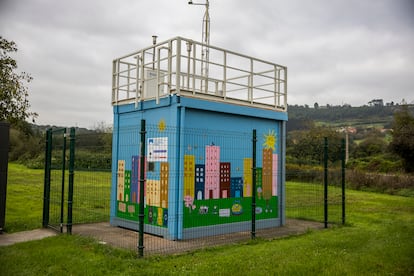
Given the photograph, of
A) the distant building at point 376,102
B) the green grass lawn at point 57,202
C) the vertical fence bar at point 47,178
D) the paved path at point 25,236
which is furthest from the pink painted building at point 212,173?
the distant building at point 376,102

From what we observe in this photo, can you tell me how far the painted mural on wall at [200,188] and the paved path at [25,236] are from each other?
1.98 m

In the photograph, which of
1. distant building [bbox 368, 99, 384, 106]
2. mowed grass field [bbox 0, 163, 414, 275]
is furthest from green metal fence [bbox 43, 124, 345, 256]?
distant building [bbox 368, 99, 384, 106]

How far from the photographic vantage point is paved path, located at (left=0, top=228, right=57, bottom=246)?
8.27 m

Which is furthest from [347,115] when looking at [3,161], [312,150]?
[3,161]

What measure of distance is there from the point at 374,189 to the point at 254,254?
20387 mm

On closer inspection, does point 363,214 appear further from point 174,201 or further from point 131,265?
point 131,265

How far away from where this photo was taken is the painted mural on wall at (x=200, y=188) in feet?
30.0

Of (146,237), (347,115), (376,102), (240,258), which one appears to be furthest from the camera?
(347,115)

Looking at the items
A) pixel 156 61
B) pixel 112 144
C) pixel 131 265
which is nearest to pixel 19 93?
pixel 112 144

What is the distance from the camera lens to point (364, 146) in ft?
166

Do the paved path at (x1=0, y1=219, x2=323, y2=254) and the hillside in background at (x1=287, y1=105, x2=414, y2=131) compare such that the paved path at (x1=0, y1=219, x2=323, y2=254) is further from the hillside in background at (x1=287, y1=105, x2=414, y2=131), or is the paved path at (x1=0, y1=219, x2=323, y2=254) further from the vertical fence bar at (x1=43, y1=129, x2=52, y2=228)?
the hillside in background at (x1=287, y1=105, x2=414, y2=131)

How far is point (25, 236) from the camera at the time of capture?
880 cm

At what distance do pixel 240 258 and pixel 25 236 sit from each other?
5174 mm

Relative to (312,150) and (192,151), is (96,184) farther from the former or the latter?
(312,150)
